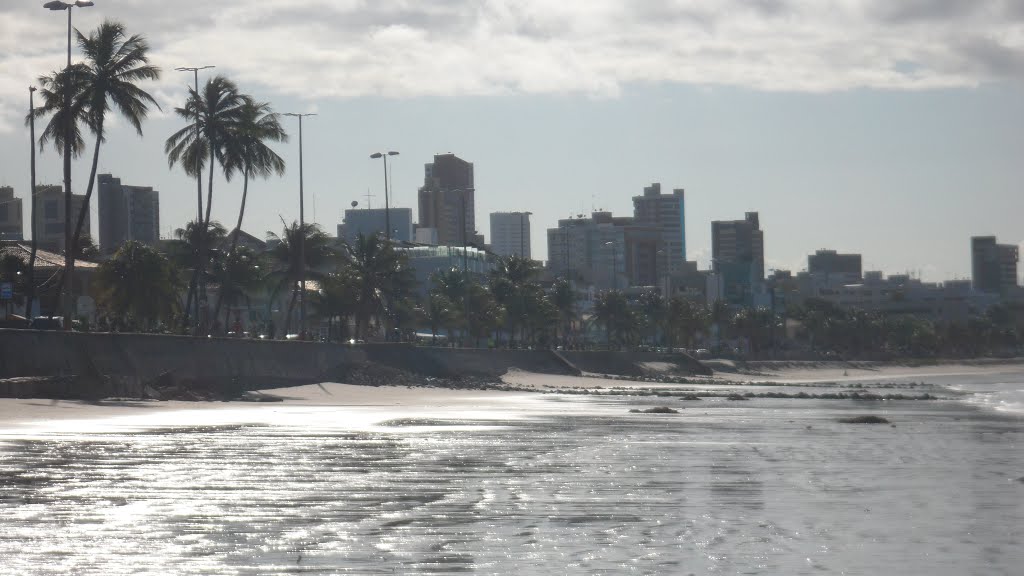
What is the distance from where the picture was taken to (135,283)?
6488 centimetres

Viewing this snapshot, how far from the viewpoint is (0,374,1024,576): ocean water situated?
1143 cm

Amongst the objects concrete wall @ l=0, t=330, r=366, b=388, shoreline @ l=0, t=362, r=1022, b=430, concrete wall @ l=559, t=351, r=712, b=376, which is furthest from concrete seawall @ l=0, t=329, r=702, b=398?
concrete wall @ l=559, t=351, r=712, b=376

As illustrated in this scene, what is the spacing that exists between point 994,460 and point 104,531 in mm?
15965

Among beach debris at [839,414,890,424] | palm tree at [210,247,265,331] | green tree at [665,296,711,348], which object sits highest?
palm tree at [210,247,265,331]

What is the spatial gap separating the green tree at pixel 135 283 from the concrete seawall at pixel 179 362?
12.0m

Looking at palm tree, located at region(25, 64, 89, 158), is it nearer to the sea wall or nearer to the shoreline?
the shoreline

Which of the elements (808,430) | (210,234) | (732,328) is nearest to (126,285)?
(210,234)

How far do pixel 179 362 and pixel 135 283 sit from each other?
81.9ft

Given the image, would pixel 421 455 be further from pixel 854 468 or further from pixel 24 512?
pixel 24 512

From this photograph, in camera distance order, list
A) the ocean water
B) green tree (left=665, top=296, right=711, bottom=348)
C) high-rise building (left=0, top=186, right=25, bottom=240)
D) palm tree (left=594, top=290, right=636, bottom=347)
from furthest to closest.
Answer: green tree (left=665, top=296, right=711, bottom=348) < high-rise building (left=0, top=186, right=25, bottom=240) < palm tree (left=594, top=290, right=636, bottom=347) < the ocean water

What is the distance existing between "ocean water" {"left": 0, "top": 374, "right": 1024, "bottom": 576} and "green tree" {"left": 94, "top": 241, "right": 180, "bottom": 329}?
38355 millimetres

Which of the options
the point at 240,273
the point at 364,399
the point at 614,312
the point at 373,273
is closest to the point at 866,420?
the point at 364,399

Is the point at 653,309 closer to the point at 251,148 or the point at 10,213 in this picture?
the point at 10,213

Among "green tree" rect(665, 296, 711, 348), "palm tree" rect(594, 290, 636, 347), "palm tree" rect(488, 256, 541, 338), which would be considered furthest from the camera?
"green tree" rect(665, 296, 711, 348)
